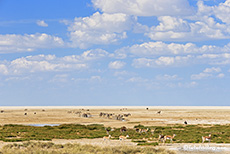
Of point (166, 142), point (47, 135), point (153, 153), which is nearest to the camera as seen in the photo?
point (153, 153)

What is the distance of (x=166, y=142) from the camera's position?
3184 cm

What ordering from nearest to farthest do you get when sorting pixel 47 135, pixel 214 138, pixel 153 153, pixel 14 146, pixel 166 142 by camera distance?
pixel 153 153
pixel 14 146
pixel 166 142
pixel 214 138
pixel 47 135

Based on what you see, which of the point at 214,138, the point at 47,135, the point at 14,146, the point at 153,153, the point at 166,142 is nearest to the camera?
the point at 153,153

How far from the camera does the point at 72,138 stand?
35500mm

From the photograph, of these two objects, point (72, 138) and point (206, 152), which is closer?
point (206, 152)

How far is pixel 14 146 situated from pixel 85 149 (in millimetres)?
5515

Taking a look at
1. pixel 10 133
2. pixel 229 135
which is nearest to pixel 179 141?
pixel 229 135

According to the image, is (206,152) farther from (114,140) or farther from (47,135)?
(47,135)

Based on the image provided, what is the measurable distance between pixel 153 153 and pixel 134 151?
4.57ft

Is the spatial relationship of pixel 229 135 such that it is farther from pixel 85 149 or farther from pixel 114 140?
pixel 85 149

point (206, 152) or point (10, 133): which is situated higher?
point (10, 133)

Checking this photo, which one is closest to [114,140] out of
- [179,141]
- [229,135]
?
[179,141]

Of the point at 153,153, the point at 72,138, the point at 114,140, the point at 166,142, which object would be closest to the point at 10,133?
the point at 72,138

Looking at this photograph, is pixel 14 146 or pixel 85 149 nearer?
pixel 85 149
